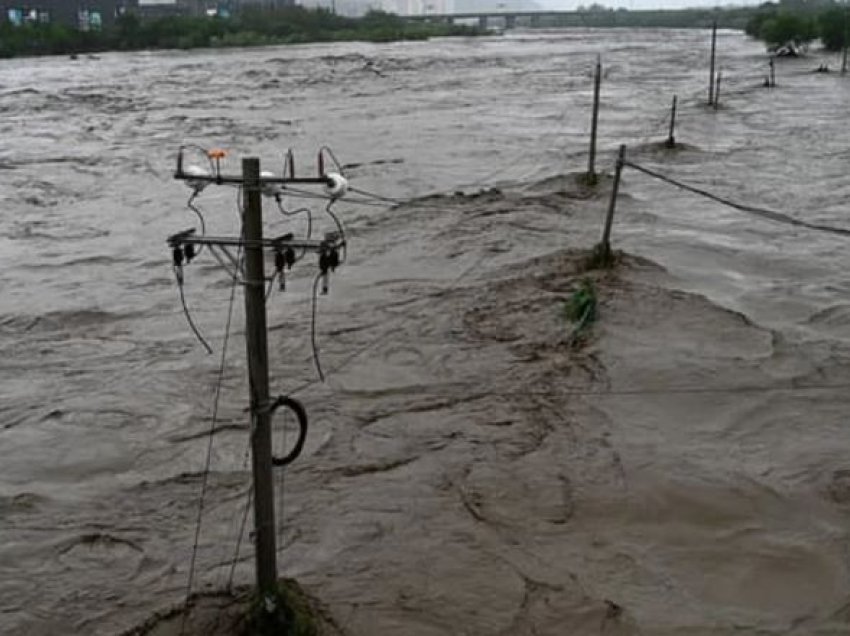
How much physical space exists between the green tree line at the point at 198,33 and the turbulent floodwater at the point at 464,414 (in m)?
41.8

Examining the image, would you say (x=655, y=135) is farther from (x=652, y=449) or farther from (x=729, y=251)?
(x=652, y=449)

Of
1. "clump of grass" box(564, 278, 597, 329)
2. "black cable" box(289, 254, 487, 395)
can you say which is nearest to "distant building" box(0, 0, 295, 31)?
"black cable" box(289, 254, 487, 395)

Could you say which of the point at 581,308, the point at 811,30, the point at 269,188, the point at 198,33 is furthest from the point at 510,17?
the point at 269,188

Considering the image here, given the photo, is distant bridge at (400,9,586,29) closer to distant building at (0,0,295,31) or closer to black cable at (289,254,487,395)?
distant building at (0,0,295,31)

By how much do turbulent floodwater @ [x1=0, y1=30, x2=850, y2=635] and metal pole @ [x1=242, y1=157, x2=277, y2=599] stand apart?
3.01ft

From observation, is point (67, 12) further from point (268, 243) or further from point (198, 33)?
point (268, 243)

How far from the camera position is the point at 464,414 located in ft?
28.4

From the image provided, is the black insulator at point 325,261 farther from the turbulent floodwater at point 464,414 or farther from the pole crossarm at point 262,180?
the turbulent floodwater at point 464,414

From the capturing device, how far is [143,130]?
2588 centimetres

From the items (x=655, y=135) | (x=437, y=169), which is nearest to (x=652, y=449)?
(x=437, y=169)

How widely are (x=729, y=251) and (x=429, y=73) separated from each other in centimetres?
3310

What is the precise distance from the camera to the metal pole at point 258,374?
4.66 meters

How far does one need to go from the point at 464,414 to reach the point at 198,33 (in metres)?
59.3

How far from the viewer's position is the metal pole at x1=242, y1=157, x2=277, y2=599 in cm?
466
